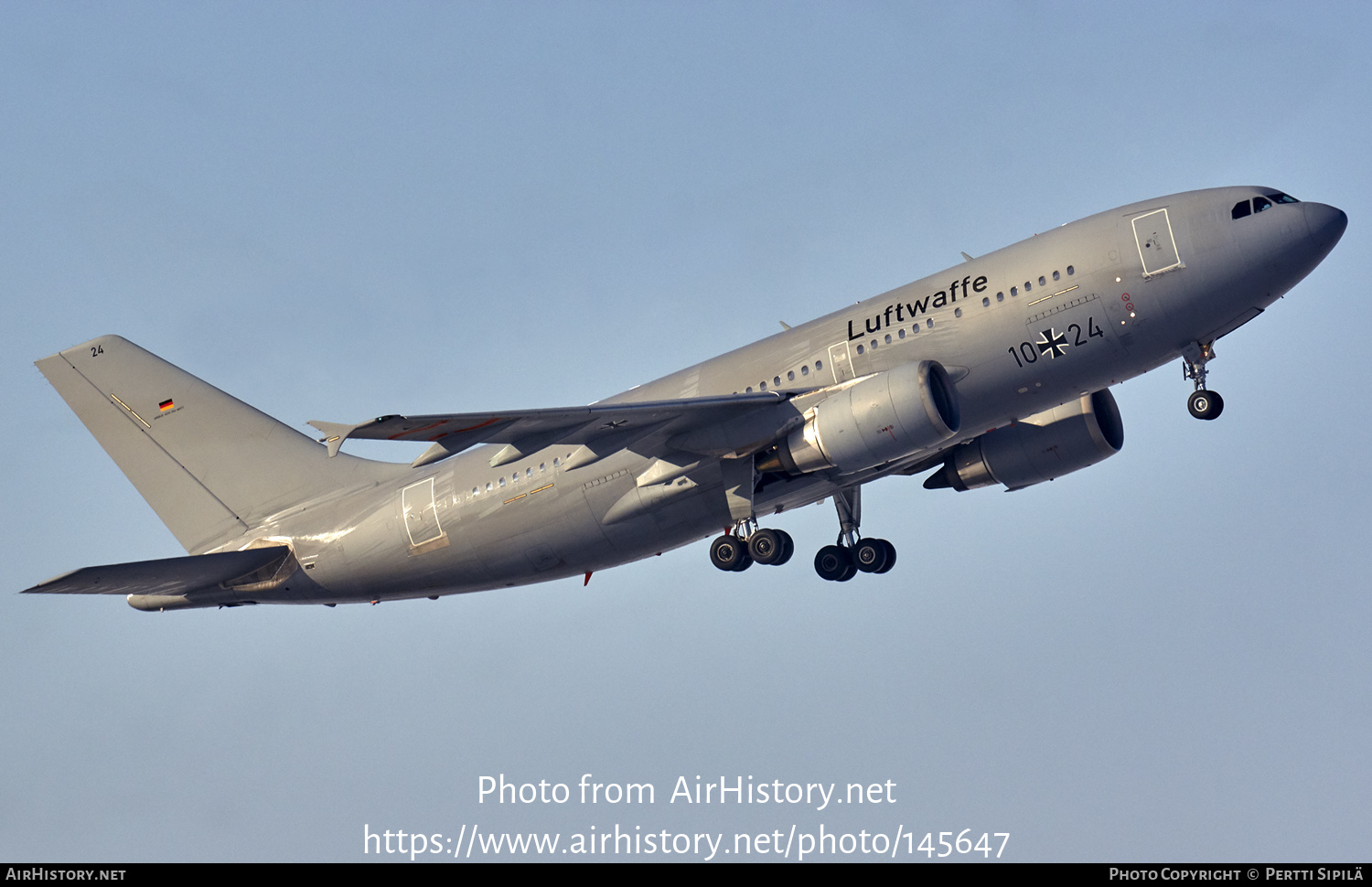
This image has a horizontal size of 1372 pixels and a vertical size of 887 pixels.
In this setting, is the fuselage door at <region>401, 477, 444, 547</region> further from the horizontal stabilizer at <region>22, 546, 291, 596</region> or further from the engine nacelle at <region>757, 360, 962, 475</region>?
the engine nacelle at <region>757, 360, 962, 475</region>

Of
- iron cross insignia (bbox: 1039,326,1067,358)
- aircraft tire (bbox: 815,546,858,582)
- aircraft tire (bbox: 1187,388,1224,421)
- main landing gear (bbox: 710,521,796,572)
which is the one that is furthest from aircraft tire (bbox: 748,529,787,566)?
aircraft tire (bbox: 1187,388,1224,421)

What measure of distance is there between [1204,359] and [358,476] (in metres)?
22.5

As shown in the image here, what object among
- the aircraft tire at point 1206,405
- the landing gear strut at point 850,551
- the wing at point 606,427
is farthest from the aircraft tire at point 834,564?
the aircraft tire at point 1206,405

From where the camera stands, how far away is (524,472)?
34.8m

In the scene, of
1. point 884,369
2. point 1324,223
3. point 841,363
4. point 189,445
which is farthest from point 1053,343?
point 189,445

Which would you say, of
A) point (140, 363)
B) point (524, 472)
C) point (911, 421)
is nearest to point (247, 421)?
point (140, 363)

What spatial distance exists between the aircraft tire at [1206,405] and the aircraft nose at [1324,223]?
3890mm

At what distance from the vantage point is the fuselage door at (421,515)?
3556 cm

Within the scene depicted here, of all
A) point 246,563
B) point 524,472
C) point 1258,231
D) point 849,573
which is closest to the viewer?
point 1258,231

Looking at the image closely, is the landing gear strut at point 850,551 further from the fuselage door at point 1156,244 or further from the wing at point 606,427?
the fuselage door at point 1156,244

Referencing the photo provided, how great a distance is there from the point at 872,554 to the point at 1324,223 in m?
14.9

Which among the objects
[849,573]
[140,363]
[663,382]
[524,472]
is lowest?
[849,573]

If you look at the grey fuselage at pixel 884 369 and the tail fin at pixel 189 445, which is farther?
the tail fin at pixel 189 445

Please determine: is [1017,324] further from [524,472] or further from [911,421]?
[524,472]
